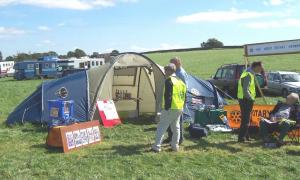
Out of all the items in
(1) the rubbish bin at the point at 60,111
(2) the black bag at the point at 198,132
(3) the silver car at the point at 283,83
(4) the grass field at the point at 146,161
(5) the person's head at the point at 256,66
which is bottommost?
(4) the grass field at the point at 146,161

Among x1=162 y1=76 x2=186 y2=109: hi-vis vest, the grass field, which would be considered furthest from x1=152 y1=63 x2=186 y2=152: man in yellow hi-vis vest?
the grass field

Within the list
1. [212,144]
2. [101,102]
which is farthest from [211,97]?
[212,144]

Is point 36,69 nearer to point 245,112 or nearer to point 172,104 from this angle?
point 245,112

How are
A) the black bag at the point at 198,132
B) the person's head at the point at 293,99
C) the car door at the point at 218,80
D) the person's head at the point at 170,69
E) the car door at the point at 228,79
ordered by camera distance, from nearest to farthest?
the person's head at the point at 170,69
the person's head at the point at 293,99
the black bag at the point at 198,132
the car door at the point at 228,79
the car door at the point at 218,80

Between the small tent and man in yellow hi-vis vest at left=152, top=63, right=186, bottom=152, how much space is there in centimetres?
398

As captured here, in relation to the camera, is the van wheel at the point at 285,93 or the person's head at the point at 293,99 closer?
the person's head at the point at 293,99

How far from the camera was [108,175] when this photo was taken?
7.71m

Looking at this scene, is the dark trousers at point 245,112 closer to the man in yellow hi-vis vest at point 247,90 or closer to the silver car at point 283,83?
the man in yellow hi-vis vest at point 247,90

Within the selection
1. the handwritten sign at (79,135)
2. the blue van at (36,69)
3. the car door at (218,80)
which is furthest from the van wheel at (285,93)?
the blue van at (36,69)

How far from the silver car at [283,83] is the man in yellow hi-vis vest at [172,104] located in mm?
13736

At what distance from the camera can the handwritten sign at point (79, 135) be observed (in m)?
9.44

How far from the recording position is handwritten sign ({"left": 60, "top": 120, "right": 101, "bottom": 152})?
31.0 feet

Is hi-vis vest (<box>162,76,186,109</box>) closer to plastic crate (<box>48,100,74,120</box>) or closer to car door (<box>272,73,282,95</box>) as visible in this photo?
plastic crate (<box>48,100,74,120</box>)

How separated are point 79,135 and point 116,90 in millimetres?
5120
